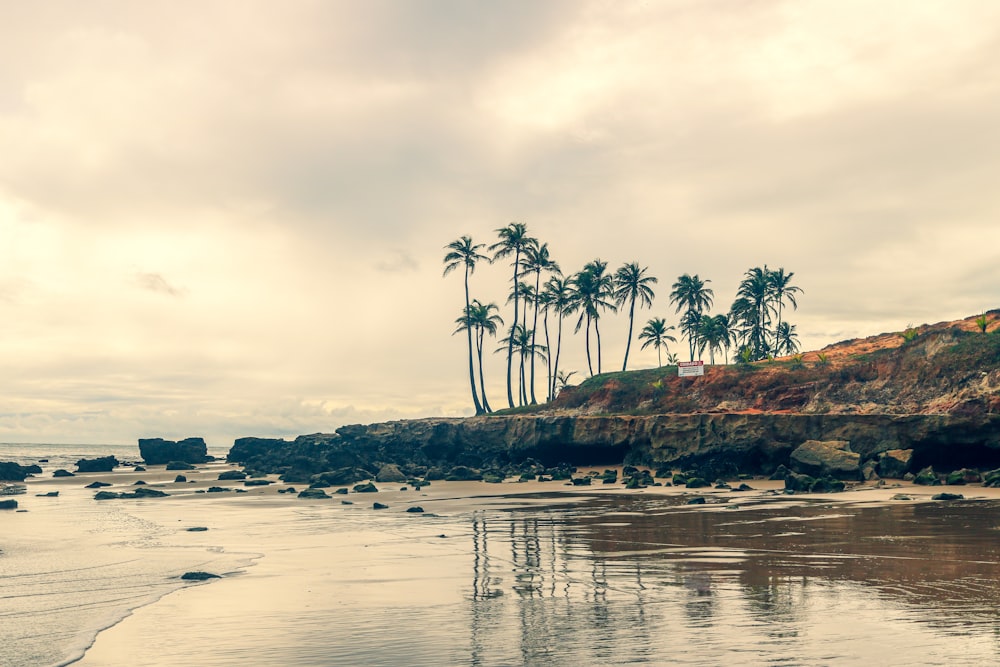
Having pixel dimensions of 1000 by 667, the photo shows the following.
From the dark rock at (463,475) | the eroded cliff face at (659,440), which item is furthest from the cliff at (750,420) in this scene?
the dark rock at (463,475)

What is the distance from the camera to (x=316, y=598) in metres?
13.2

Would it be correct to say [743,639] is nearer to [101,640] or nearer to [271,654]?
[271,654]

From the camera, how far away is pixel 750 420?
46.0m

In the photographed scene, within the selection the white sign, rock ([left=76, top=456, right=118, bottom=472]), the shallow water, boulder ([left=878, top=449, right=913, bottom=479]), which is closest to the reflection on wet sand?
the shallow water

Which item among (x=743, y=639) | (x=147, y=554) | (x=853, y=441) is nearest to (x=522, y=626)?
(x=743, y=639)

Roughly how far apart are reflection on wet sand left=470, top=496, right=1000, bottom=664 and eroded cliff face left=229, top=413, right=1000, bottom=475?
55.6 feet

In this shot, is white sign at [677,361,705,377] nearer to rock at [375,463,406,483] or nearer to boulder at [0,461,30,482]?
rock at [375,463,406,483]

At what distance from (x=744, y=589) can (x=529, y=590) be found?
11.0ft

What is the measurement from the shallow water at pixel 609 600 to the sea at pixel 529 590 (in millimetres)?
49

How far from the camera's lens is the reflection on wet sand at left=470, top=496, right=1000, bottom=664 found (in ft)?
30.1

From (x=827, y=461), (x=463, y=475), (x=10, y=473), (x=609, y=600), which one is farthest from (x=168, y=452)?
(x=609, y=600)

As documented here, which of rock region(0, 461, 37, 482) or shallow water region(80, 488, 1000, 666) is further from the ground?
rock region(0, 461, 37, 482)

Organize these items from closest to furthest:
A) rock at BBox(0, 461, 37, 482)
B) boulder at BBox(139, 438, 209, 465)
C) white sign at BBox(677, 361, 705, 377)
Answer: rock at BBox(0, 461, 37, 482)
white sign at BBox(677, 361, 705, 377)
boulder at BBox(139, 438, 209, 465)

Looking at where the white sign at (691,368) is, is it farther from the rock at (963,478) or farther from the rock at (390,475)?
the rock at (963,478)
